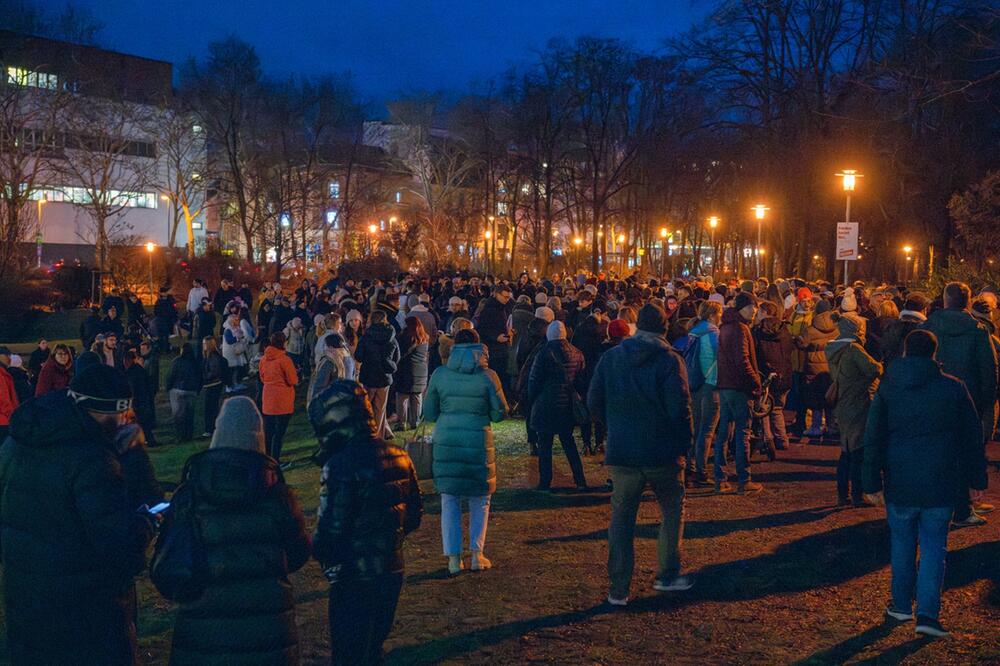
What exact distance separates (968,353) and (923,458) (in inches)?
138

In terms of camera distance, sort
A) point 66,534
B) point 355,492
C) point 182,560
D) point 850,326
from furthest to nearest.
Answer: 1. point 850,326
2. point 355,492
3. point 66,534
4. point 182,560

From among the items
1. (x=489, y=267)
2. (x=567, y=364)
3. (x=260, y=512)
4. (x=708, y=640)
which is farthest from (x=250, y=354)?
(x=489, y=267)

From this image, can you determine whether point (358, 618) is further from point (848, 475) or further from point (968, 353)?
point (968, 353)

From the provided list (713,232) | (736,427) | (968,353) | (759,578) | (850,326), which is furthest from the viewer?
(713,232)

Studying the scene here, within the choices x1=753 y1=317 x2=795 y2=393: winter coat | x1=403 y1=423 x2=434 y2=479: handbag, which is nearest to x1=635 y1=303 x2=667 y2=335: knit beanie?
x1=403 y1=423 x2=434 y2=479: handbag

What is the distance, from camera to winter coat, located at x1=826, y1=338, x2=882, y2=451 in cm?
927

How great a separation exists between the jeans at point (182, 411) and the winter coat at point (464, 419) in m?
8.11

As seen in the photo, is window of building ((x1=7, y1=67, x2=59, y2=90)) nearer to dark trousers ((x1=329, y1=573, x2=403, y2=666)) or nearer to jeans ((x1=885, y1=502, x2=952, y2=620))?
dark trousers ((x1=329, y1=573, x2=403, y2=666))

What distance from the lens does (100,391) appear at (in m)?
4.64

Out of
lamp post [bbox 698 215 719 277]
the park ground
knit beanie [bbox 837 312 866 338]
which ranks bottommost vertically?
the park ground

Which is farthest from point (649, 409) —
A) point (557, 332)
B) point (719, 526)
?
point (557, 332)

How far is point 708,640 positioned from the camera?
6.26 m

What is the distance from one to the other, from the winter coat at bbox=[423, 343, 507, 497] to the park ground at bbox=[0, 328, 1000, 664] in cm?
73

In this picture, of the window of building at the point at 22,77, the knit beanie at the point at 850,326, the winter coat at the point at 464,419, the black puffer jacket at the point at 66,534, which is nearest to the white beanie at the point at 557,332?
the winter coat at the point at 464,419
